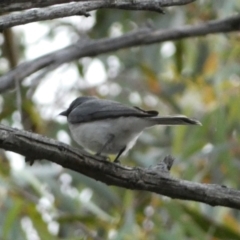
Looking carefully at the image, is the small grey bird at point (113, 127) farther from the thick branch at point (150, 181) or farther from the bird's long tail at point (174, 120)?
the thick branch at point (150, 181)

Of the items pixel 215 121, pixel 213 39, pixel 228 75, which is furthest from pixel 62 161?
pixel 213 39

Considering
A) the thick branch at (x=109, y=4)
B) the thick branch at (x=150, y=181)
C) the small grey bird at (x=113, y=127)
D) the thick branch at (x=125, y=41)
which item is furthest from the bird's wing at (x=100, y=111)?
the thick branch at (x=109, y=4)

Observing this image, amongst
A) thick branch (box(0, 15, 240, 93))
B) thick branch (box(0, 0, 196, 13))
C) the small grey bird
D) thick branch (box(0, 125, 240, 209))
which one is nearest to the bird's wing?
the small grey bird

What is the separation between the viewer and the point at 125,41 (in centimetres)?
371

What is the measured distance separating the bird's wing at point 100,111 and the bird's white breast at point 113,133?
3 centimetres

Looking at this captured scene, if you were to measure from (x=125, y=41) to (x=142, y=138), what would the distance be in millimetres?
1163

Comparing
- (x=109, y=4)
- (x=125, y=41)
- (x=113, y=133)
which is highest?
(x=109, y=4)

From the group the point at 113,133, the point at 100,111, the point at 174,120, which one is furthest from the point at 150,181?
the point at 100,111

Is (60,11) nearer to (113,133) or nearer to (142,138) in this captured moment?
(113,133)

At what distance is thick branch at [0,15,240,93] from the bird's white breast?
644mm

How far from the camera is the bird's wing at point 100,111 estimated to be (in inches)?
112

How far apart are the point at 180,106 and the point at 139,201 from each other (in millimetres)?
1329

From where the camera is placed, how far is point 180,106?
16.2ft

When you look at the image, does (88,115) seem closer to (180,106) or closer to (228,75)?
(228,75)
